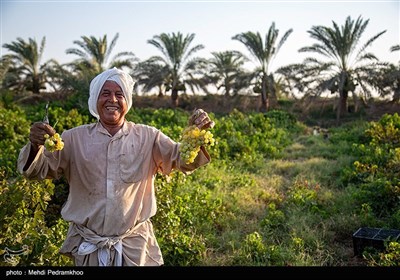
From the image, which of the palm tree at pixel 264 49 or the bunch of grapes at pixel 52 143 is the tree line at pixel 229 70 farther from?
the bunch of grapes at pixel 52 143

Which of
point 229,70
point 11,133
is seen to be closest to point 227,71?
point 229,70

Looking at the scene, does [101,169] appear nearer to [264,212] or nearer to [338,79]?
[264,212]

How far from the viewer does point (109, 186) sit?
203cm

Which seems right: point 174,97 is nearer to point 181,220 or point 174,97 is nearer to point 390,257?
point 181,220

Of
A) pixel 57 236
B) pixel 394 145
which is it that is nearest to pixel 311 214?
pixel 57 236

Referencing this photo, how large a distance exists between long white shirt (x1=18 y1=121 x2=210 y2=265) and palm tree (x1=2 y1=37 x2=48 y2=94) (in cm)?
1564

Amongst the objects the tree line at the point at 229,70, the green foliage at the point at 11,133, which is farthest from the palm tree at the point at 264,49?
the green foliage at the point at 11,133

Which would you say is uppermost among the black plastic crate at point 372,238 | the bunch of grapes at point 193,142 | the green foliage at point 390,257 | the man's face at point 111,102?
the man's face at point 111,102

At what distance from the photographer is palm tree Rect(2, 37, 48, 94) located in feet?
56.0

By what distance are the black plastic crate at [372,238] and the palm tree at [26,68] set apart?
49.7 ft

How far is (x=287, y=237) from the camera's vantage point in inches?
175

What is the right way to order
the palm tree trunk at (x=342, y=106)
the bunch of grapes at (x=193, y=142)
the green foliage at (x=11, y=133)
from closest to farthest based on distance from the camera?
the bunch of grapes at (x=193, y=142)
the green foliage at (x=11, y=133)
the palm tree trunk at (x=342, y=106)

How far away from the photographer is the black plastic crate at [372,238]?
4008 mm

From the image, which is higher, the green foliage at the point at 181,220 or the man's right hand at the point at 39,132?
the man's right hand at the point at 39,132
